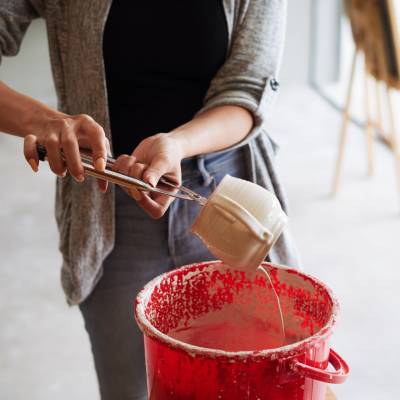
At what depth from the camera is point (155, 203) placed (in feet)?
2.57

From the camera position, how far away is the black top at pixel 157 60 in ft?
3.14

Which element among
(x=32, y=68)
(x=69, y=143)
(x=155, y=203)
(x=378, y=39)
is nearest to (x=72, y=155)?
(x=69, y=143)

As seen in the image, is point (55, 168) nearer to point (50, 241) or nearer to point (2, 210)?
point (50, 241)

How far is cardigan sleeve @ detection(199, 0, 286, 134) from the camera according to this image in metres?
0.93

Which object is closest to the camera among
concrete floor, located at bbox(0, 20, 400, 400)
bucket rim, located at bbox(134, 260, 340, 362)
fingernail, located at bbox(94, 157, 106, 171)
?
bucket rim, located at bbox(134, 260, 340, 362)

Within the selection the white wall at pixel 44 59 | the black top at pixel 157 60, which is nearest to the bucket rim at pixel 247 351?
the black top at pixel 157 60

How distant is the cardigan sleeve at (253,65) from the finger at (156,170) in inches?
7.5

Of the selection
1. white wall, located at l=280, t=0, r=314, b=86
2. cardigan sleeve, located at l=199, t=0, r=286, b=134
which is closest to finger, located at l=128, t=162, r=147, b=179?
cardigan sleeve, located at l=199, t=0, r=286, b=134

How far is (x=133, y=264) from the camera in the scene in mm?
993

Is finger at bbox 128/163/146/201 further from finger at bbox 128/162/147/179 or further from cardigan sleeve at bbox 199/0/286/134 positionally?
cardigan sleeve at bbox 199/0/286/134

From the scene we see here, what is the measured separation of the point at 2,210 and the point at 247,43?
2.27 m

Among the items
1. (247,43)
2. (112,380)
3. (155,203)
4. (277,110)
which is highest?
(247,43)

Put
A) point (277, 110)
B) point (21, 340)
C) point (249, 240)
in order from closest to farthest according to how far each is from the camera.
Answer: point (249, 240)
point (21, 340)
point (277, 110)

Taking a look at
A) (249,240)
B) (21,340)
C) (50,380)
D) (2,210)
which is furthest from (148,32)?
(2,210)
